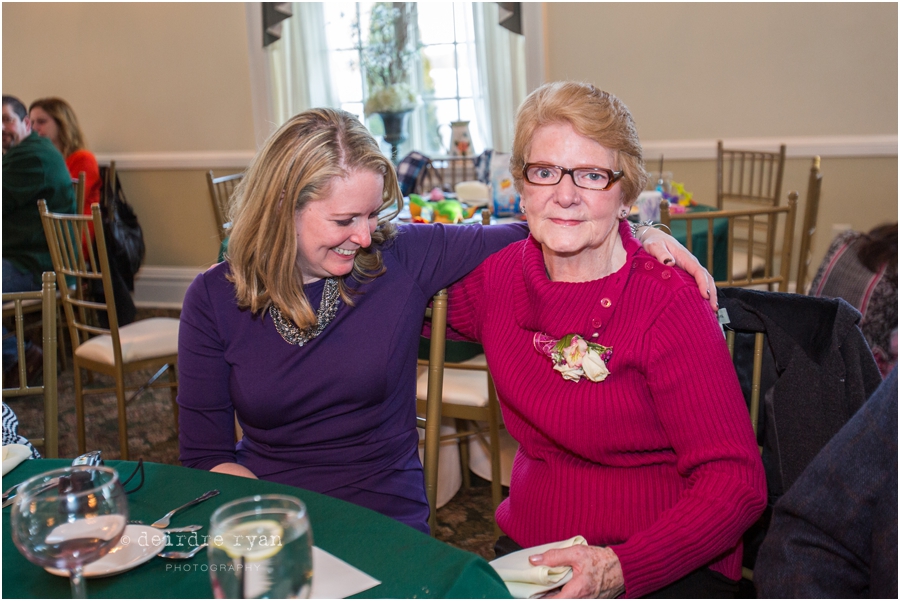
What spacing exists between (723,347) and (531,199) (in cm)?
39

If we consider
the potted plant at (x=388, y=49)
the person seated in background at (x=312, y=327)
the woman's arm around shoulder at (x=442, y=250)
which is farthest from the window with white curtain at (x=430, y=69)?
the person seated in background at (x=312, y=327)

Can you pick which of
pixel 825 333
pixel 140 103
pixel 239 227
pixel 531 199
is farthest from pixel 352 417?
pixel 140 103

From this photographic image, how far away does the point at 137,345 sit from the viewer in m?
2.98

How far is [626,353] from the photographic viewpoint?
125 centimetres

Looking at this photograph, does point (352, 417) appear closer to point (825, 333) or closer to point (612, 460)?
point (612, 460)

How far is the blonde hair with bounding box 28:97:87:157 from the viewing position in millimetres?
4766

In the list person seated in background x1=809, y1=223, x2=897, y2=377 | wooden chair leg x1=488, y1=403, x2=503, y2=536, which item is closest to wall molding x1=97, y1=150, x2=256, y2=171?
wooden chair leg x1=488, y1=403, x2=503, y2=536

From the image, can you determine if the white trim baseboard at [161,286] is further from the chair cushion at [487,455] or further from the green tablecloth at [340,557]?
the green tablecloth at [340,557]

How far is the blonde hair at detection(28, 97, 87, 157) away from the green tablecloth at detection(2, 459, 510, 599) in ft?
14.2

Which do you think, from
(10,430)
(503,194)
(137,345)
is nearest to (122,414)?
(137,345)

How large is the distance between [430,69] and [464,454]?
314 centimetres

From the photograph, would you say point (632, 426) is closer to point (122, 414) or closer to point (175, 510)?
point (175, 510)

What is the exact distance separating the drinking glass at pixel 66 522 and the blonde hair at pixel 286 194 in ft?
2.26

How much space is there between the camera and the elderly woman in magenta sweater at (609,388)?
1165 millimetres
